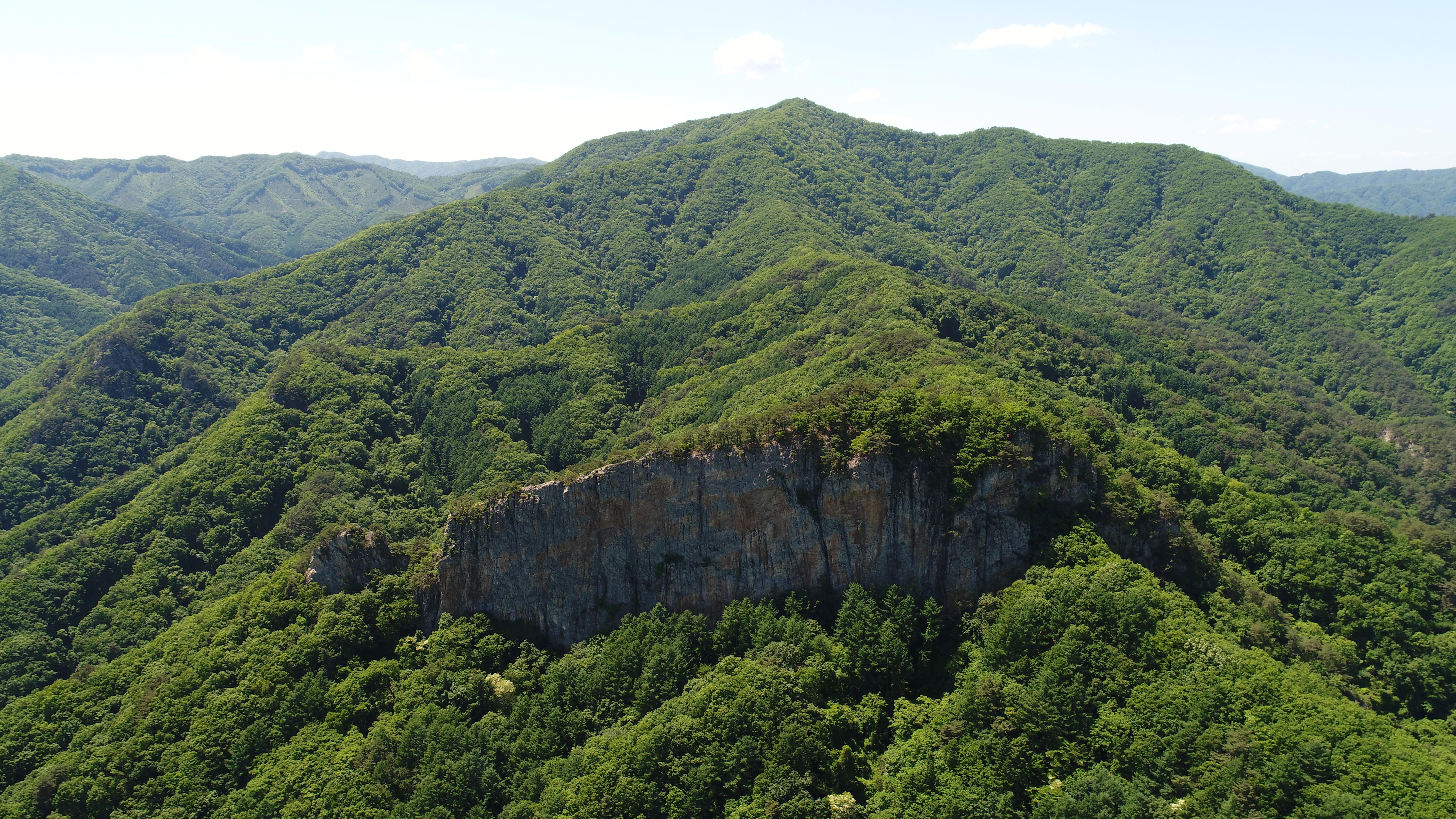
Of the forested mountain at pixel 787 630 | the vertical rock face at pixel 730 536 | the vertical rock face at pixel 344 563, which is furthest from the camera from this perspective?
the vertical rock face at pixel 344 563

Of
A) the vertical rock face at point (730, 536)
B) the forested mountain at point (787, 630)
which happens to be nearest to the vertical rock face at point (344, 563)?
the forested mountain at point (787, 630)

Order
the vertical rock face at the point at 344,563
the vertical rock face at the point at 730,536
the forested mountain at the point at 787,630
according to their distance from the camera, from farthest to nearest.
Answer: the vertical rock face at the point at 344,563, the vertical rock face at the point at 730,536, the forested mountain at the point at 787,630

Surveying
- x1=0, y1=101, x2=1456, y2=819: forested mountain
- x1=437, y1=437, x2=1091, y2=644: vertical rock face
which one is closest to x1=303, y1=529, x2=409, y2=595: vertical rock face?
x1=0, y1=101, x2=1456, y2=819: forested mountain

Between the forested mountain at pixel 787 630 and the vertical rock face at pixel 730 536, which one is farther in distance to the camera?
the vertical rock face at pixel 730 536

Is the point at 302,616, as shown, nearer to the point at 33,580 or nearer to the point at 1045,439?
the point at 33,580

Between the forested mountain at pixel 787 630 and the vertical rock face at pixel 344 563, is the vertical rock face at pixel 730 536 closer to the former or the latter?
the forested mountain at pixel 787 630

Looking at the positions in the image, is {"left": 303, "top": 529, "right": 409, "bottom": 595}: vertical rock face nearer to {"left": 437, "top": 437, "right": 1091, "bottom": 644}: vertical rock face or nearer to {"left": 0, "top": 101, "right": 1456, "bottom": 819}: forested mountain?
{"left": 0, "top": 101, "right": 1456, "bottom": 819}: forested mountain
